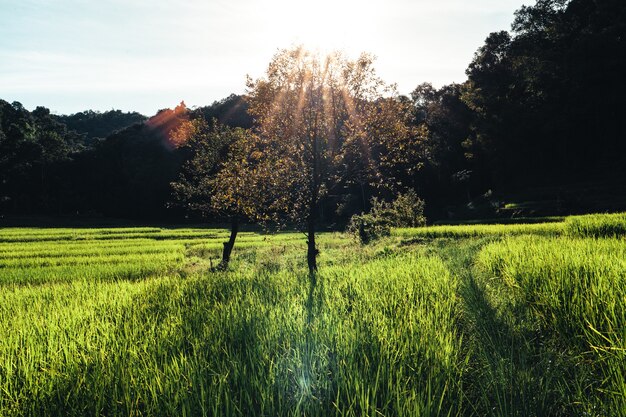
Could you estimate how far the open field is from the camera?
3.07 metres

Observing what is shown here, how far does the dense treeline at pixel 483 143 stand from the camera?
44469mm

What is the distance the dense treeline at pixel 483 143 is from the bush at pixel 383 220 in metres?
3.37

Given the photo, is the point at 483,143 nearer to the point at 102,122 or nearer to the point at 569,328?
the point at 569,328

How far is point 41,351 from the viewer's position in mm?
4559

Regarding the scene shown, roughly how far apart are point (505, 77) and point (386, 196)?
2411 centimetres

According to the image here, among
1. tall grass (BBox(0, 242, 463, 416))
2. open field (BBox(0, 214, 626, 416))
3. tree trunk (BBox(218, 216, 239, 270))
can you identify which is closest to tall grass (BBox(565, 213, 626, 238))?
open field (BBox(0, 214, 626, 416))

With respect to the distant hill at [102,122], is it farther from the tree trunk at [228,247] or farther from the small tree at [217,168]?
the tree trunk at [228,247]

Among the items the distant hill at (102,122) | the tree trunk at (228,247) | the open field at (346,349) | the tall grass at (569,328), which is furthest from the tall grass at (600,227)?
the distant hill at (102,122)

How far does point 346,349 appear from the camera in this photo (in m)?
3.72

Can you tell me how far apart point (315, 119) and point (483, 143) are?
156ft

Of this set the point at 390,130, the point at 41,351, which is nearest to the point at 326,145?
the point at 390,130

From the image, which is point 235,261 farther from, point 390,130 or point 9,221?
point 9,221

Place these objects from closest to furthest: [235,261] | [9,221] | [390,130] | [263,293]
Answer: [263,293]
[390,130]
[235,261]
[9,221]

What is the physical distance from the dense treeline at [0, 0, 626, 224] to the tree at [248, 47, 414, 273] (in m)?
9.64
